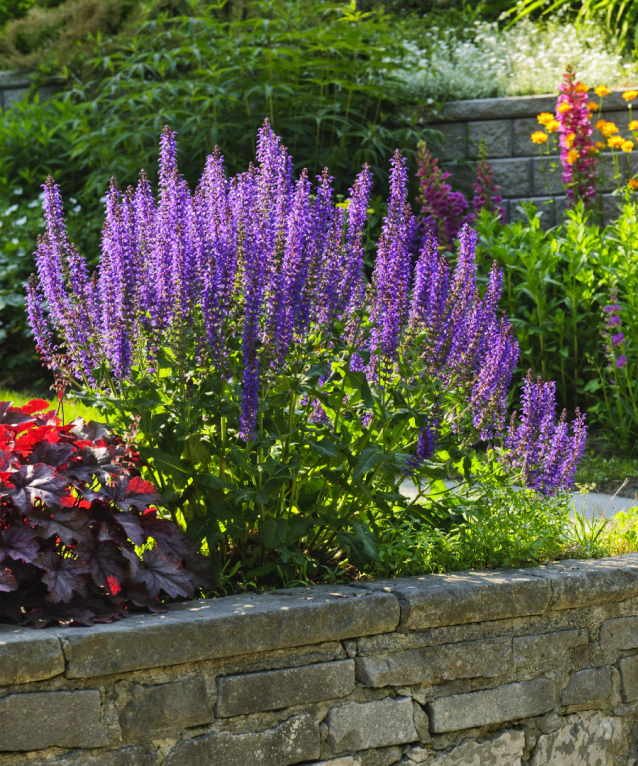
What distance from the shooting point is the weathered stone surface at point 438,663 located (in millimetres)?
2732

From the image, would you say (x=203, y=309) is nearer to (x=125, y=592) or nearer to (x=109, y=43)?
(x=125, y=592)

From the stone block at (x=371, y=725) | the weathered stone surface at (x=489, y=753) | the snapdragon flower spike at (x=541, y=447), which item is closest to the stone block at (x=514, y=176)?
the snapdragon flower spike at (x=541, y=447)

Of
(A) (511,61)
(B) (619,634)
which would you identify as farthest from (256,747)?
(A) (511,61)

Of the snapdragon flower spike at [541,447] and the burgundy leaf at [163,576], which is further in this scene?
the snapdragon flower spike at [541,447]

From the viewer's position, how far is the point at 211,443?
2834mm

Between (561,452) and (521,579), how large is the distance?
822 millimetres

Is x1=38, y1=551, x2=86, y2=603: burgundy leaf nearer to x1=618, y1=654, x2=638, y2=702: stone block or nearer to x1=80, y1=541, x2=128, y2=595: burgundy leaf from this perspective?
x1=80, y1=541, x2=128, y2=595: burgundy leaf

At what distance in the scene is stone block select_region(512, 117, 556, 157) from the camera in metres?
7.73

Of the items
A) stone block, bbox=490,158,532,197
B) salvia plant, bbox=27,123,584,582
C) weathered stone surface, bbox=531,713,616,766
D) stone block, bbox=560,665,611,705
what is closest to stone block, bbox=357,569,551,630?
salvia plant, bbox=27,123,584,582

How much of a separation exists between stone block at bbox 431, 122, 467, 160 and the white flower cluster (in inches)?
11.3

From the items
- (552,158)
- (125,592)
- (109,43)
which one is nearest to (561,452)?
(125,592)

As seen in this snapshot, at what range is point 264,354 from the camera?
2711mm

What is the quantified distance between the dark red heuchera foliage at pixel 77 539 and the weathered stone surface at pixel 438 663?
561 millimetres

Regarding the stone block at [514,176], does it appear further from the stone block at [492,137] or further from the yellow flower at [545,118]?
the yellow flower at [545,118]
